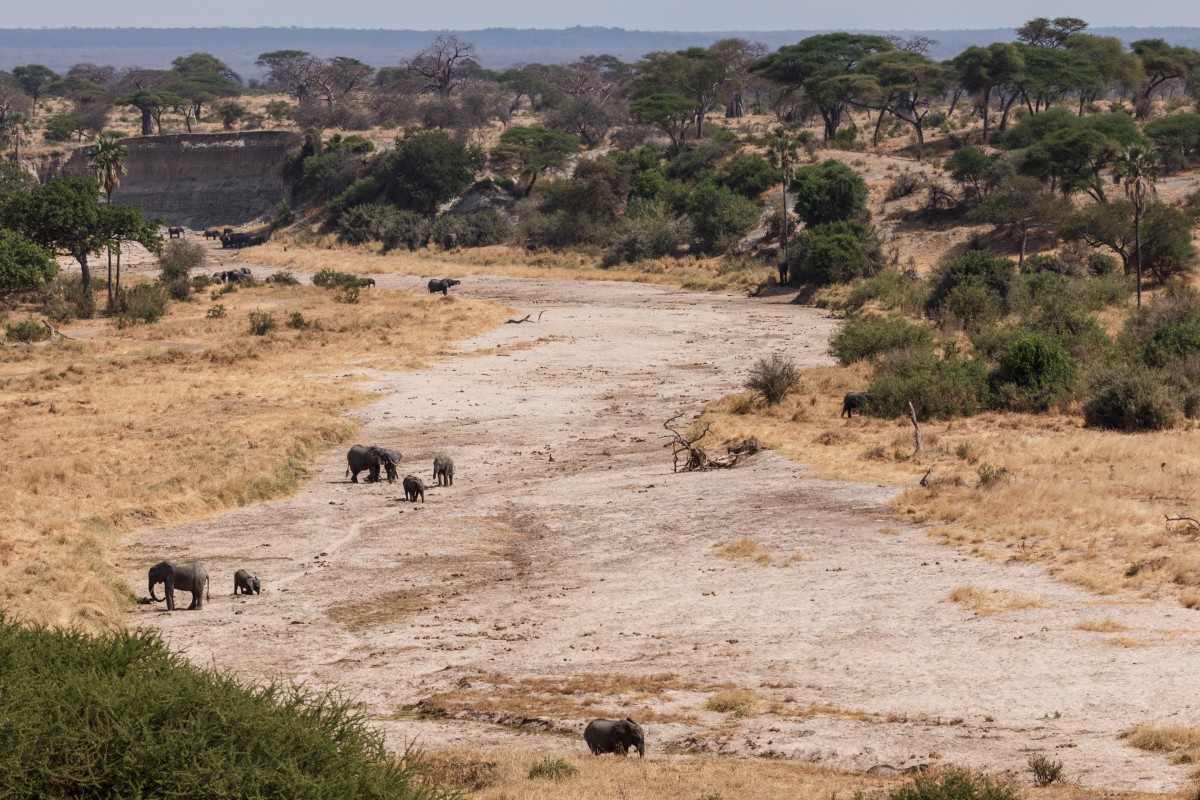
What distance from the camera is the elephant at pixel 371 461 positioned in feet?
104

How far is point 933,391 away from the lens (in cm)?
3653

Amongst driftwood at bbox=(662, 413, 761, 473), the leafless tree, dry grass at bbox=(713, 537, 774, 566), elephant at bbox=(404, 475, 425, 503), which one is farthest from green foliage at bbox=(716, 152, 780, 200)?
dry grass at bbox=(713, 537, 774, 566)

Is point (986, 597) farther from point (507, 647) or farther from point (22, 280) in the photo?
point (22, 280)

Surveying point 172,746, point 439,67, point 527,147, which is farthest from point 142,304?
point 439,67

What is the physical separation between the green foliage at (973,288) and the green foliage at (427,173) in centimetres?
4879

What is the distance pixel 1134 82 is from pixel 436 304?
63070 millimetres

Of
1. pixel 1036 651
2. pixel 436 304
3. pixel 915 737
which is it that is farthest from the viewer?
pixel 436 304

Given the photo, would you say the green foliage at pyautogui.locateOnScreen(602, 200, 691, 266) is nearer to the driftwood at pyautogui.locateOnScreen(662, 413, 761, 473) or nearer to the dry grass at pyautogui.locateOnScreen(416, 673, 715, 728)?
the driftwood at pyautogui.locateOnScreen(662, 413, 761, 473)

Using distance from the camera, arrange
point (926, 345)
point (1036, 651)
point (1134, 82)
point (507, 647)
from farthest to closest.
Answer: point (1134, 82) → point (926, 345) → point (507, 647) → point (1036, 651)

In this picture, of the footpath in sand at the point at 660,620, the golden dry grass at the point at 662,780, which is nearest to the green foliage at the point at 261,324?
the footpath in sand at the point at 660,620

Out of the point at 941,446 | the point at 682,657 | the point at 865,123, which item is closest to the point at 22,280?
the point at 941,446

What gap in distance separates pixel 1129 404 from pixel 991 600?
1502 centimetres

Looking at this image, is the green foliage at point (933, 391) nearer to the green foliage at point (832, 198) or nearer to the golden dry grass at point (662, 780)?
the golden dry grass at point (662, 780)

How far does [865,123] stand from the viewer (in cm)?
11506
